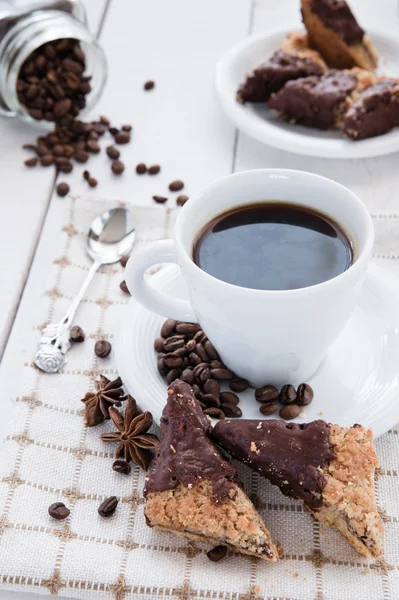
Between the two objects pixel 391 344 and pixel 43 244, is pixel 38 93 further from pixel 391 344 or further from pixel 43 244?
pixel 391 344

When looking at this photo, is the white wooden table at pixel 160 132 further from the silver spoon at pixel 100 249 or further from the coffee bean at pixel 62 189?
Answer: the silver spoon at pixel 100 249

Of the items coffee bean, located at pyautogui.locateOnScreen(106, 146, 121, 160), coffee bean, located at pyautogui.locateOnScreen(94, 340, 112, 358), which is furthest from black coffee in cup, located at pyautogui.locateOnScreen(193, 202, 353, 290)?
coffee bean, located at pyautogui.locateOnScreen(106, 146, 121, 160)

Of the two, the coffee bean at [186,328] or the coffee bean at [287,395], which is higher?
the coffee bean at [287,395]

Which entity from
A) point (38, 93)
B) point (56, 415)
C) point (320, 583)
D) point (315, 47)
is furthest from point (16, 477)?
point (315, 47)

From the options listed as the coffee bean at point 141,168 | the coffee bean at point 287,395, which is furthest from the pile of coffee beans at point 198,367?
the coffee bean at point 141,168

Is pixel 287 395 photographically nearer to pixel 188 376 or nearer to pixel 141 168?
pixel 188 376
